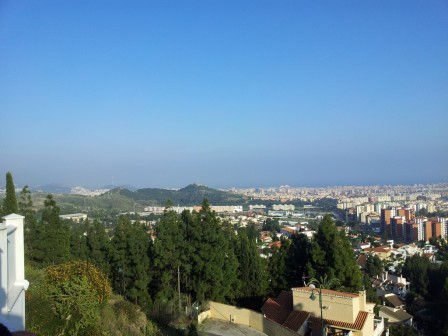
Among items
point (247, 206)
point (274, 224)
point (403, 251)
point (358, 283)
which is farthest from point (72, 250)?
point (247, 206)

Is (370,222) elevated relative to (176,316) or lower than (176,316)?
lower

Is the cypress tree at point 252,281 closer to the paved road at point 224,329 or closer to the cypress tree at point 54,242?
the paved road at point 224,329

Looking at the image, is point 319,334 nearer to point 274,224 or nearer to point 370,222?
point 274,224

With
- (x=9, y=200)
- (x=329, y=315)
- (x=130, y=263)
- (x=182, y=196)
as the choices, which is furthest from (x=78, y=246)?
(x=182, y=196)

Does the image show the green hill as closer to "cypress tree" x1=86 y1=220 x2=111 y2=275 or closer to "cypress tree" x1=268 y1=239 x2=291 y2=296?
"cypress tree" x1=86 y1=220 x2=111 y2=275

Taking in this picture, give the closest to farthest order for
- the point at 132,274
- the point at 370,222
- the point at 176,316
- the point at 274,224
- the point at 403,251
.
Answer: the point at 176,316
the point at 132,274
the point at 403,251
the point at 274,224
the point at 370,222

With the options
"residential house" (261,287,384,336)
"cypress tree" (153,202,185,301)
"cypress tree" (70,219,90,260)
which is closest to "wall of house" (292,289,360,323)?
"residential house" (261,287,384,336)

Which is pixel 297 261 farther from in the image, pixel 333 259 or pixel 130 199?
pixel 130 199
